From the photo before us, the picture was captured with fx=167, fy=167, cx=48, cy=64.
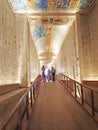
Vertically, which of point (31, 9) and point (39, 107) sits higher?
point (31, 9)

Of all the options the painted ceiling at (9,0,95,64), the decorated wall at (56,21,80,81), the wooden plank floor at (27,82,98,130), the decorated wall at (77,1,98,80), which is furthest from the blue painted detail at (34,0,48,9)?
the wooden plank floor at (27,82,98,130)

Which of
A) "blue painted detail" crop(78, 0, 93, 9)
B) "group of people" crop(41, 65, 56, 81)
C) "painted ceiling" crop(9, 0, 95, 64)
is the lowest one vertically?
"group of people" crop(41, 65, 56, 81)

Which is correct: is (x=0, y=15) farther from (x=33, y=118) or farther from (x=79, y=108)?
(x=79, y=108)

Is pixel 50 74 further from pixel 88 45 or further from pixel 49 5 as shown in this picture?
pixel 49 5

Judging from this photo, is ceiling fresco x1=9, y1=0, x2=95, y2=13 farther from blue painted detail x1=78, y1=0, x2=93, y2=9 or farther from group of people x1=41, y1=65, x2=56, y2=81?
group of people x1=41, y1=65, x2=56, y2=81

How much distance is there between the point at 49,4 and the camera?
836cm

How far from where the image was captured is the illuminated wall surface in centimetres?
808

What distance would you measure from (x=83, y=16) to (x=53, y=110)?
609cm

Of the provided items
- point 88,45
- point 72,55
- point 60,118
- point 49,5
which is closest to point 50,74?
point 72,55

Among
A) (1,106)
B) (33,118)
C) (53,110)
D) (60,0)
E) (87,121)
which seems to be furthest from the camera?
(60,0)

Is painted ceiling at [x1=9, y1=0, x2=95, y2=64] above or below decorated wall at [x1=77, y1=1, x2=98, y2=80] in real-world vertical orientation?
above

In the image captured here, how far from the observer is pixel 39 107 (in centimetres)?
560

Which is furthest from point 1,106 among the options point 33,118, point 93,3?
point 93,3

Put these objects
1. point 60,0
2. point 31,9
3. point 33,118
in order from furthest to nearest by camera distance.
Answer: point 31,9 < point 60,0 < point 33,118
